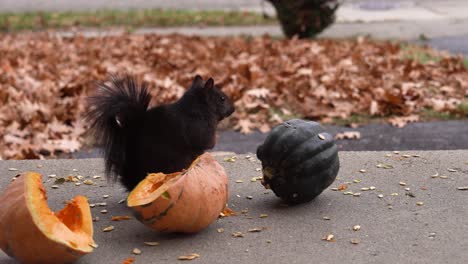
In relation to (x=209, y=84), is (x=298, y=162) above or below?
below

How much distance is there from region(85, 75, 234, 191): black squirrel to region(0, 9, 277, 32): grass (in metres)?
11.7

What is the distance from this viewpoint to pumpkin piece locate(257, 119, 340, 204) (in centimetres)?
388

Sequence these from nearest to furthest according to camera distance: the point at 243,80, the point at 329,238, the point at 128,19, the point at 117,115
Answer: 1. the point at 329,238
2. the point at 117,115
3. the point at 243,80
4. the point at 128,19

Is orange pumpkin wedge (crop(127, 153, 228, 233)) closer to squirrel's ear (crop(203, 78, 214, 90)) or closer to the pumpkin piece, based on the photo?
the pumpkin piece

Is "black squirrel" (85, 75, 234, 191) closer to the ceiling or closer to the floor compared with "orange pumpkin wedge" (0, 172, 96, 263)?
closer to the ceiling

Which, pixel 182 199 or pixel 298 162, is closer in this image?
pixel 182 199

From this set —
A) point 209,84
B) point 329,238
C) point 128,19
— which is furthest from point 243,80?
point 128,19

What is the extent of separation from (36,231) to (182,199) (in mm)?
668

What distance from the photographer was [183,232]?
3.55 m

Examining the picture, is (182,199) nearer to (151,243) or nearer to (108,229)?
(151,243)

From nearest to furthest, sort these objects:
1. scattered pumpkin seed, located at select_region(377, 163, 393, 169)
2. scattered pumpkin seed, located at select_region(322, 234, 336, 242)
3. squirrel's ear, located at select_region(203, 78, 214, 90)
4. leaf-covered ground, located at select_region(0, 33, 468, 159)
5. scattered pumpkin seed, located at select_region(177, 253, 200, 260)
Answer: scattered pumpkin seed, located at select_region(177, 253, 200, 260)
scattered pumpkin seed, located at select_region(322, 234, 336, 242)
squirrel's ear, located at select_region(203, 78, 214, 90)
scattered pumpkin seed, located at select_region(377, 163, 393, 169)
leaf-covered ground, located at select_region(0, 33, 468, 159)

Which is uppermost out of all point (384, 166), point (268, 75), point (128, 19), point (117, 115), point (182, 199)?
point (117, 115)

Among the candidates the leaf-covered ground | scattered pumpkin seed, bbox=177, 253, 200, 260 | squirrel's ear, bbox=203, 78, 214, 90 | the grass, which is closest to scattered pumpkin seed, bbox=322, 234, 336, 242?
scattered pumpkin seed, bbox=177, 253, 200, 260

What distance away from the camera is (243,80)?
795 centimetres
